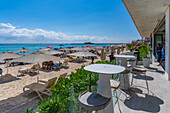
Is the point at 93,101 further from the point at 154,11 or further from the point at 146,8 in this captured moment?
the point at 154,11

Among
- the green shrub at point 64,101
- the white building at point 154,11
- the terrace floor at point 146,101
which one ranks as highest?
the white building at point 154,11

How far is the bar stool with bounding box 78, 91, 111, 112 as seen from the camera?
4.85 ft

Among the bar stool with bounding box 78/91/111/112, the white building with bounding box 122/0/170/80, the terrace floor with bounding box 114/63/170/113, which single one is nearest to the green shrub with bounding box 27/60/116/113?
the bar stool with bounding box 78/91/111/112

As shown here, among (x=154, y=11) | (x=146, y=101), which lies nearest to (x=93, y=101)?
(x=146, y=101)

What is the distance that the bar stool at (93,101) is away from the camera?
4.85ft

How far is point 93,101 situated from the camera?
5.24ft

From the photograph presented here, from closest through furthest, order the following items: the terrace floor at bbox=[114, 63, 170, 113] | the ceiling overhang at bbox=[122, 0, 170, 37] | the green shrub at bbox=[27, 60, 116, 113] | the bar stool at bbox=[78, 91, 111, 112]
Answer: the bar stool at bbox=[78, 91, 111, 112]
the green shrub at bbox=[27, 60, 116, 113]
the terrace floor at bbox=[114, 63, 170, 113]
the ceiling overhang at bbox=[122, 0, 170, 37]

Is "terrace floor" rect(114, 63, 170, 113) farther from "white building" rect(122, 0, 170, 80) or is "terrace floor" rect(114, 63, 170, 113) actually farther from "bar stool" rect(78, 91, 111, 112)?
"white building" rect(122, 0, 170, 80)

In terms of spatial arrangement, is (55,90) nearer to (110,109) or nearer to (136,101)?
(110,109)

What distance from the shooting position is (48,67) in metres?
11.6

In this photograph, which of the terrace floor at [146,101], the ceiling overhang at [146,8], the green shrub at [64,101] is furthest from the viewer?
the ceiling overhang at [146,8]

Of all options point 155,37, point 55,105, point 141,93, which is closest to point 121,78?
point 141,93

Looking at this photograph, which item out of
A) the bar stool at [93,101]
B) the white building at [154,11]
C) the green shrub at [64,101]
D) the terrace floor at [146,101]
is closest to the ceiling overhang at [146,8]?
the white building at [154,11]

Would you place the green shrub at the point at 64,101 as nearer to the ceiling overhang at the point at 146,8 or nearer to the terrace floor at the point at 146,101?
the terrace floor at the point at 146,101
